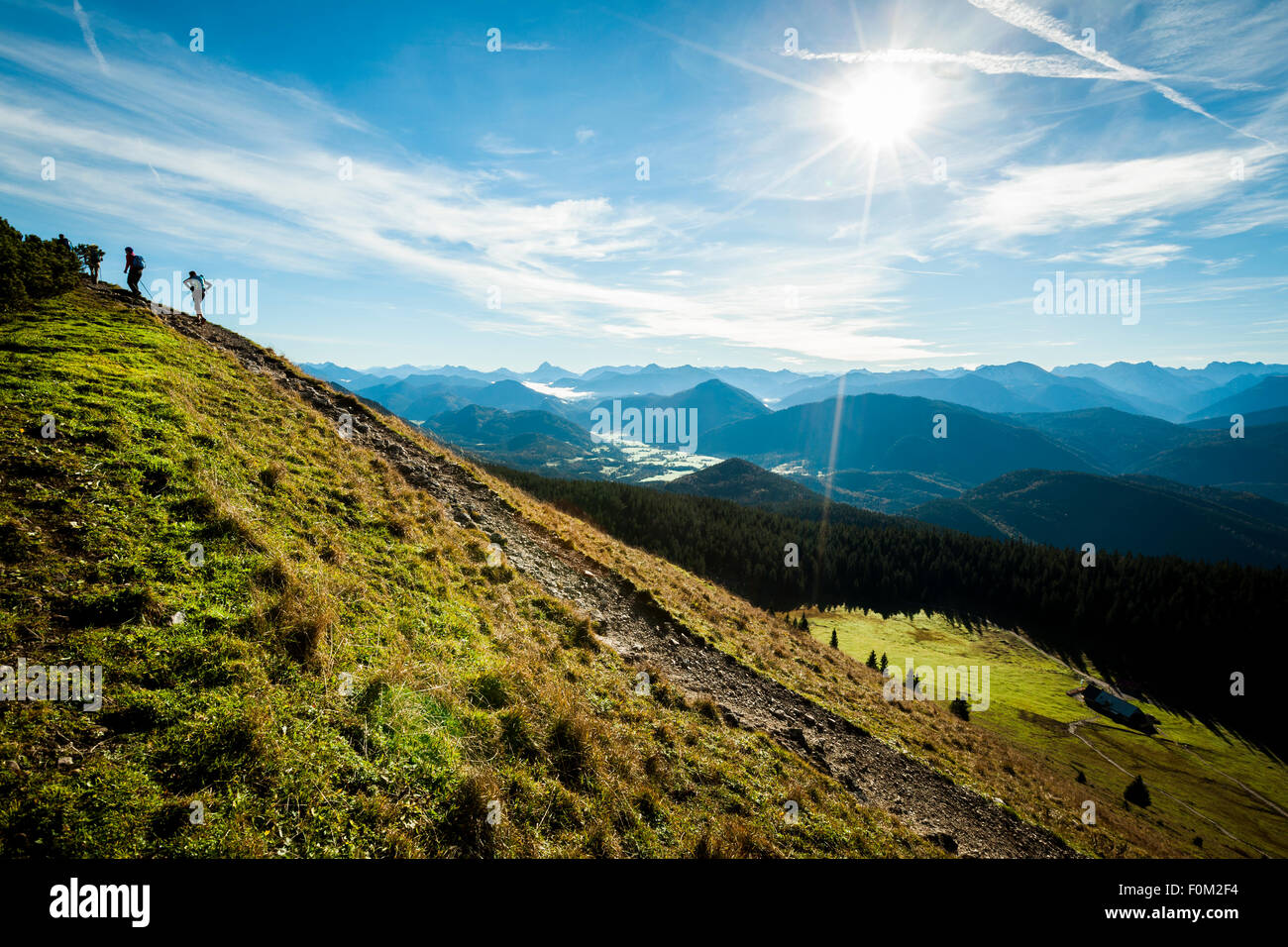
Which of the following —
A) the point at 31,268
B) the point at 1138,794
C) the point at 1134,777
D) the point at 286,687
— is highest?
the point at 31,268

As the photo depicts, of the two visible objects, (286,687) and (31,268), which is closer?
(286,687)

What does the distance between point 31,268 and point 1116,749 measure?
94.9 m

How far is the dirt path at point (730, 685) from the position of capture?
14.7m

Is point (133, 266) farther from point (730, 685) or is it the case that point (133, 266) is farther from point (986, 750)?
point (986, 750)

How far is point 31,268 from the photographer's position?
77.3 ft

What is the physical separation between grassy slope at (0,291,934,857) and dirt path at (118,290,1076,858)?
1994mm

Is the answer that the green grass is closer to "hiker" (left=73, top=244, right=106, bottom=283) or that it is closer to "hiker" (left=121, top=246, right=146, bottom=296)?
"hiker" (left=121, top=246, right=146, bottom=296)

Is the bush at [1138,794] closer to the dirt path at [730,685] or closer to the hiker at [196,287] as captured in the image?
the dirt path at [730,685]

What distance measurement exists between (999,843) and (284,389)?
33.9 metres

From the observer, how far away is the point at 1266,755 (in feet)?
198

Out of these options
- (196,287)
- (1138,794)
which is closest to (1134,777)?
(1138,794)

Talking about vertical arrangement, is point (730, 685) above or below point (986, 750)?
above

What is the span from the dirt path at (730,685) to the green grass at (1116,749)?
13.8 meters
